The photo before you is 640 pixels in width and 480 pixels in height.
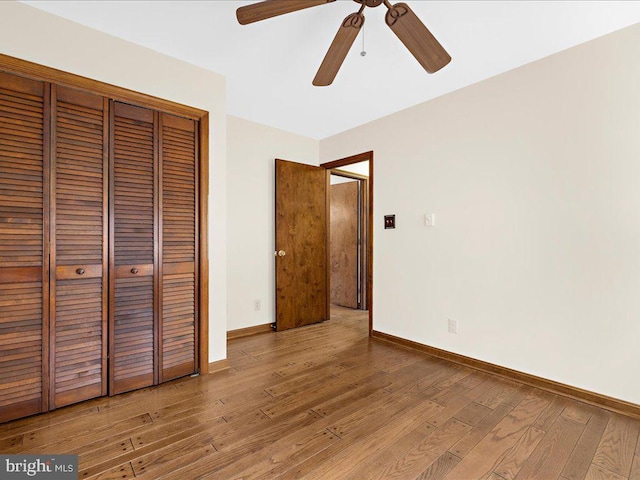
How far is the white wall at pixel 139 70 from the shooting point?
187 cm

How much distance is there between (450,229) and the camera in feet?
9.49

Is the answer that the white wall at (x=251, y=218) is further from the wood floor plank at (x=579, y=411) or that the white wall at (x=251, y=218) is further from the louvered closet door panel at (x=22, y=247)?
the wood floor plank at (x=579, y=411)

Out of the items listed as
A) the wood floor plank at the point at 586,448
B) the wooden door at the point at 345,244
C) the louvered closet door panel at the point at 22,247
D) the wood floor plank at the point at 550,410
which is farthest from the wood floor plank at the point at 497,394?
the louvered closet door panel at the point at 22,247

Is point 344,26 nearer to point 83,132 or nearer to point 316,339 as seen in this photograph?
point 83,132

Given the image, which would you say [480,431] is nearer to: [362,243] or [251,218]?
[251,218]

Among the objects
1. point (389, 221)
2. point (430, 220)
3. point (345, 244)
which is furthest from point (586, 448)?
point (345, 244)

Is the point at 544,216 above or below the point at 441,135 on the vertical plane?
below

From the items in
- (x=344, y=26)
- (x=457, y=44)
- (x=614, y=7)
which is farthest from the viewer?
(x=457, y=44)

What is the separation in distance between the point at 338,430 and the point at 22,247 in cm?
214

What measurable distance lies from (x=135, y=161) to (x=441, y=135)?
2591 mm

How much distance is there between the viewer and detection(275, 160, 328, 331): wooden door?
12.4 ft

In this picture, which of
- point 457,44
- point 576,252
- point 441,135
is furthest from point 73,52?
point 576,252

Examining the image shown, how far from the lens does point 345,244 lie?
202 inches

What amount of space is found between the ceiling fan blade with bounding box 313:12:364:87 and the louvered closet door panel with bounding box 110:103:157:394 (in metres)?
1.32
